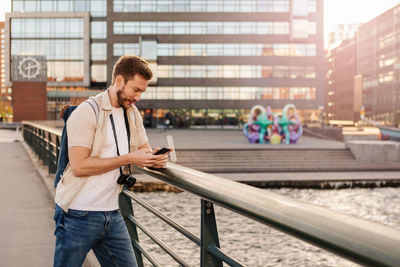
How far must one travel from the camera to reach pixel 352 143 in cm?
2616

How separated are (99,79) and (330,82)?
286ft

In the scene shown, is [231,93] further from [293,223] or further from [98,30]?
[293,223]

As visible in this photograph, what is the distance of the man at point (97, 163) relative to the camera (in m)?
2.54

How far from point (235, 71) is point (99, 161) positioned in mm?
66286

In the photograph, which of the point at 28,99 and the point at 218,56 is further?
the point at 218,56

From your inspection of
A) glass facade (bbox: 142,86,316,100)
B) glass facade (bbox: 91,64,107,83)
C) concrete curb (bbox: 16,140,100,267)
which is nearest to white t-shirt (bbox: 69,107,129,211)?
concrete curb (bbox: 16,140,100,267)

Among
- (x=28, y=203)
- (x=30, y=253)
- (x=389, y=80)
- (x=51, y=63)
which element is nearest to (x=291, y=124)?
(x=28, y=203)

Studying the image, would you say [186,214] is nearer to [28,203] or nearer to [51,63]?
[28,203]

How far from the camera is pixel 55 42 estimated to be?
69.6m

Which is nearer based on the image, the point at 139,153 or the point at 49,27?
the point at 139,153

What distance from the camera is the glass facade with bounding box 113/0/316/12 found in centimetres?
6775

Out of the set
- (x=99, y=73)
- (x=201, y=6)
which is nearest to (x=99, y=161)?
(x=201, y=6)

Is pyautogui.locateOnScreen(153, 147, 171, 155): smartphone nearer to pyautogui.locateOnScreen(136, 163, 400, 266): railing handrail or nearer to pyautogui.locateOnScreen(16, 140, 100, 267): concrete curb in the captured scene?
pyautogui.locateOnScreen(136, 163, 400, 266): railing handrail

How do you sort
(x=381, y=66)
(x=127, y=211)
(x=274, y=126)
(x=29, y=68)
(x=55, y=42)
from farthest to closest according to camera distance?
(x=381, y=66), (x=55, y=42), (x=29, y=68), (x=274, y=126), (x=127, y=211)
